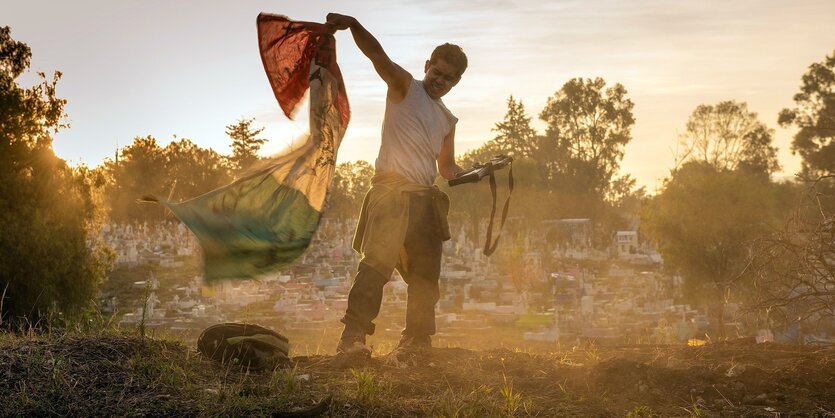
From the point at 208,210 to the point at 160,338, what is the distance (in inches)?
48.6

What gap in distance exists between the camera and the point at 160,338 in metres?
6.61

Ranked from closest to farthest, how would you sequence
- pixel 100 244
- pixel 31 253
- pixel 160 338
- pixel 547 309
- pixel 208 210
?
pixel 208 210 → pixel 160 338 → pixel 31 253 → pixel 100 244 → pixel 547 309

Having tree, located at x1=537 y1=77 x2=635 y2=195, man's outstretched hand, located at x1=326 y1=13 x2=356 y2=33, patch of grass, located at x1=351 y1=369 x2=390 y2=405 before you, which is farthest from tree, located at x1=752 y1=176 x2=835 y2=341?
tree, located at x1=537 y1=77 x2=635 y2=195

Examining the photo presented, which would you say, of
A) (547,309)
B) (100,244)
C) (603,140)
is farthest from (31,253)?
(603,140)

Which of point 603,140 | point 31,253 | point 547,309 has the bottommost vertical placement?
Answer: point 547,309

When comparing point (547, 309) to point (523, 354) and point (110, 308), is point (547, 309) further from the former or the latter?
point (523, 354)

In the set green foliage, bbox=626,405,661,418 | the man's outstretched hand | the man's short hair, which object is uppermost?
the man's outstretched hand

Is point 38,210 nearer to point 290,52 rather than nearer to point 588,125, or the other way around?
point 290,52

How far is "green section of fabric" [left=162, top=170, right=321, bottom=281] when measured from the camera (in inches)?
234

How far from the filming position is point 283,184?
253 inches

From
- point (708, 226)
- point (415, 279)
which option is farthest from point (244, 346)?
point (708, 226)

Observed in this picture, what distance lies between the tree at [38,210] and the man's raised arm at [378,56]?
35.1 ft

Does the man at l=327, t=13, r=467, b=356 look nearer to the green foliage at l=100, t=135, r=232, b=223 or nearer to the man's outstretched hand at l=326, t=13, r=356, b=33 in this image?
the man's outstretched hand at l=326, t=13, r=356, b=33

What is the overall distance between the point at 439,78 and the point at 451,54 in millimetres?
214
